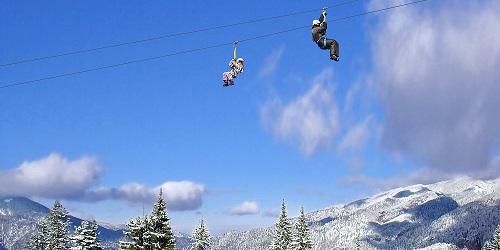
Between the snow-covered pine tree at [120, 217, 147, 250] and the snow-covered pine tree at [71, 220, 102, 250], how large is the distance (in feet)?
29.2

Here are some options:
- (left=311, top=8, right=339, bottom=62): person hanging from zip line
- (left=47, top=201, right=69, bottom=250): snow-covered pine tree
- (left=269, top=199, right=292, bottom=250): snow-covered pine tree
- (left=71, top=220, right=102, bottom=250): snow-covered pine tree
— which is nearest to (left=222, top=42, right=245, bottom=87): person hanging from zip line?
(left=311, top=8, right=339, bottom=62): person hanging from zip line

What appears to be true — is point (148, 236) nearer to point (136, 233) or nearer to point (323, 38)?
point (136, 233)

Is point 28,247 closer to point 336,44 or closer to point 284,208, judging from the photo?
point 284,208

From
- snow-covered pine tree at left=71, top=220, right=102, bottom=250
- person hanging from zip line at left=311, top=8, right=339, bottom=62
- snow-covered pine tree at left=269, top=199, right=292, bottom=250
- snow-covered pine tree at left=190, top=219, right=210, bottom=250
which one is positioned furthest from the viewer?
snow-covered pine tree at left=269, top=199, right=292, bottom=250

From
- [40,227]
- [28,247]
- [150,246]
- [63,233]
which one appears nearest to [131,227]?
[150,246]

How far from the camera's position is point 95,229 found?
176ft

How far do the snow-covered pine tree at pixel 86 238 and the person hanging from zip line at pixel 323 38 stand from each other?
1367 inches

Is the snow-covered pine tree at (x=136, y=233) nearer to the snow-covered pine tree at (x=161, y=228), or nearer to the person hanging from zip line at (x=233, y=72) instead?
the snow-covered pine tree at (x=161, y=228)

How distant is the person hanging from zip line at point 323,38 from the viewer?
23.7m

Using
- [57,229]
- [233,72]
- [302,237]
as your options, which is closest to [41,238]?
[57,229]

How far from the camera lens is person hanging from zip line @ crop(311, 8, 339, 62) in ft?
77.7

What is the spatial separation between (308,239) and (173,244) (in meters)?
25.1

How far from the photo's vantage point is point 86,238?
52.4m

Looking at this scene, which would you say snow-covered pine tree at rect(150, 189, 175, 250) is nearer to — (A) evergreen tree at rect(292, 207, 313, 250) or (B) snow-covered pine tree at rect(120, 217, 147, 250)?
(B) snow-covered pine tree at rect(120, 217, 147, 250)
